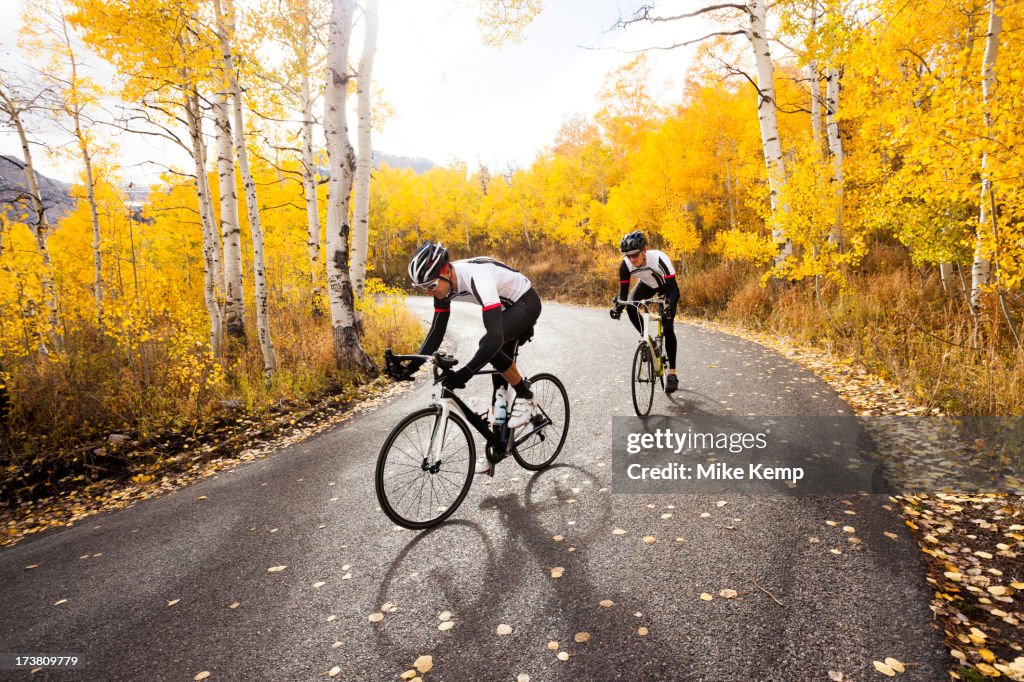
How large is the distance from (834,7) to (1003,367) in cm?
720

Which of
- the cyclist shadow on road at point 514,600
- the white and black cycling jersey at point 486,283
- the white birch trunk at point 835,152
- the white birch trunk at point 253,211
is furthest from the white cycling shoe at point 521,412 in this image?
the white birch trunk at point 835,152

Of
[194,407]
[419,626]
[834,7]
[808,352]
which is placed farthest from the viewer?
[808,352]

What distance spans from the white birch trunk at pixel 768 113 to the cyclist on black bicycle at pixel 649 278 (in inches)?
265

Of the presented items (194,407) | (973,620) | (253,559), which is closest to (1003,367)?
(973,620)

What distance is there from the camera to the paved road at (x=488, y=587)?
2.54 m

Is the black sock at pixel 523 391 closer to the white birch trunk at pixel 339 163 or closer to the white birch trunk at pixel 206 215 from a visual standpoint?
the white birch trunk at pixel 339 163

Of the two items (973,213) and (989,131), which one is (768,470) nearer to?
(989,131)

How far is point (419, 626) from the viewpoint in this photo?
288 cm

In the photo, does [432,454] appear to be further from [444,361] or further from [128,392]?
[128,392]

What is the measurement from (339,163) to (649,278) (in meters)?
6.31

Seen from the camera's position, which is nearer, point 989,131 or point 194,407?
point 989,131

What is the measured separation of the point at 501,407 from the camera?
4.49m

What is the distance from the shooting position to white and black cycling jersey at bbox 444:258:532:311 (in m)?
3.90

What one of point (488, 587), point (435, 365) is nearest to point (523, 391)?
point (435, 365)
